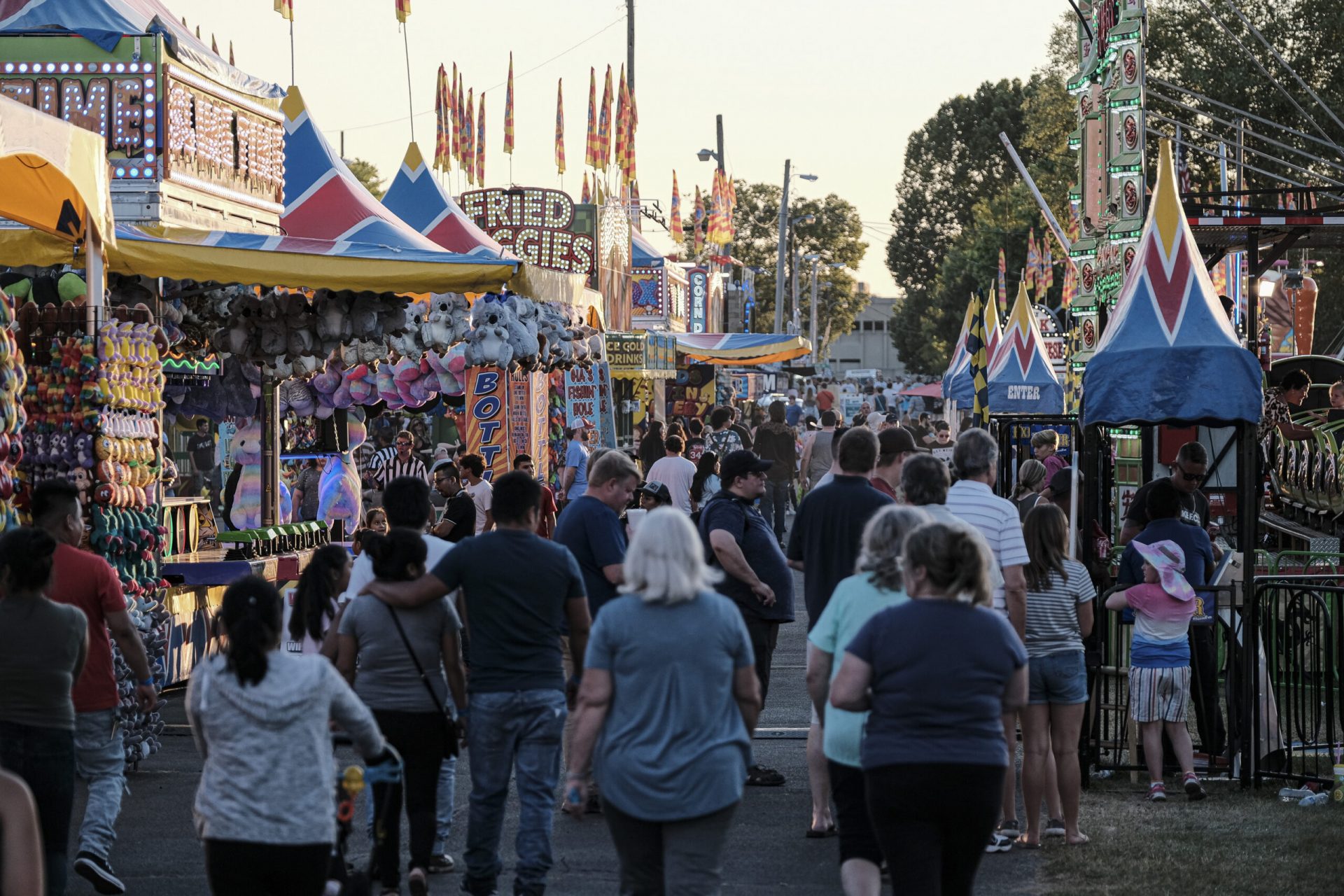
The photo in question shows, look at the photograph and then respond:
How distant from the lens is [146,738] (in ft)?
31.2

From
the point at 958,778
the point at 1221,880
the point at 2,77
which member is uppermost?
the point at 2,77

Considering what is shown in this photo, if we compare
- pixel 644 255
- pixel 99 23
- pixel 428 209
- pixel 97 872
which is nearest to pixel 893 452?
pixel 97 872

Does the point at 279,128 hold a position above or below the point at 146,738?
Result: above

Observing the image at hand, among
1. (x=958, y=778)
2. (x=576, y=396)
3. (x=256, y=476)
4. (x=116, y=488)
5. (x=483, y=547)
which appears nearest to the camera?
(x=958, y=778)

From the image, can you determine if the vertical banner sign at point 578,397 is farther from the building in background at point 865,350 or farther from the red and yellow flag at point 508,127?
the building in background at point 865,350

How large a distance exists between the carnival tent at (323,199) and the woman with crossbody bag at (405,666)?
8694 millimetres

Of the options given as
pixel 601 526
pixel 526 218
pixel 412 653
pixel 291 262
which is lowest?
pixel 412 653

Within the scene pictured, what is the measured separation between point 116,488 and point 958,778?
592 cm

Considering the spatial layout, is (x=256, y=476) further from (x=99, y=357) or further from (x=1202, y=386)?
(x=1202, y=386)

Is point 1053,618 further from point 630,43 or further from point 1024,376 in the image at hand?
point 630,43

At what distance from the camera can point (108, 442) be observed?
9148mm

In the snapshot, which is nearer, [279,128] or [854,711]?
[854,711]

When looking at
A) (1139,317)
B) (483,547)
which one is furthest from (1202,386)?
(483,547)

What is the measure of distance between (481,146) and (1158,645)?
27.8 m
